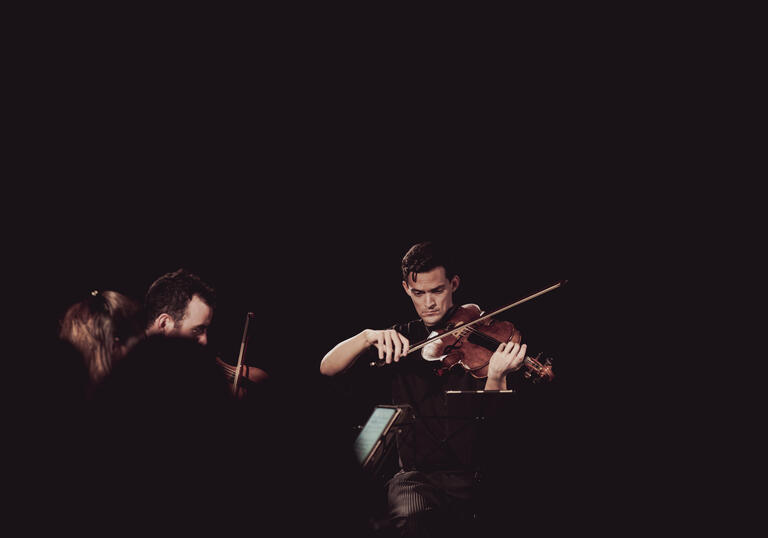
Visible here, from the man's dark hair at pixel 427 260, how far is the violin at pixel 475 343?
9.6 inches

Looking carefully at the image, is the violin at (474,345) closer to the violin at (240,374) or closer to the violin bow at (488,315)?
the violin bow at (488,315)

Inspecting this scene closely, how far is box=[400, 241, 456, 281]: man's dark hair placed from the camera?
2816 millimetres

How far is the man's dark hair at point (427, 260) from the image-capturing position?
2816 millimetres

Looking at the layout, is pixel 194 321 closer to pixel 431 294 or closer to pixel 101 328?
pixel 101 328

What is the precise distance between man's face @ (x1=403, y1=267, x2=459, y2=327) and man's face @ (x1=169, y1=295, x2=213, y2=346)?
948 mm

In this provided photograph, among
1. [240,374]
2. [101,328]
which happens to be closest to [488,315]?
[240,374]

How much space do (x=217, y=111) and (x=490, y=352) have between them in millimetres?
2172

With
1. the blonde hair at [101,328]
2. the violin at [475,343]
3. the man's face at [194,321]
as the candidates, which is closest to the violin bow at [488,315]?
the violin at [475,343]

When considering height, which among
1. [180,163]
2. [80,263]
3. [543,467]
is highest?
[180,163]

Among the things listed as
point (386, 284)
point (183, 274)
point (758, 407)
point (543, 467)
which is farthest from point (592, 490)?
point (183, 274)

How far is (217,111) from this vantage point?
11.7 feet

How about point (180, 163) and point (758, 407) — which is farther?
point (180, 163)

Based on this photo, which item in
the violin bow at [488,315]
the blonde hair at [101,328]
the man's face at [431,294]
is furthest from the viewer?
the man's face at [431,294]

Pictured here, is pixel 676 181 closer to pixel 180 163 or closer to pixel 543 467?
pixel 543 467
